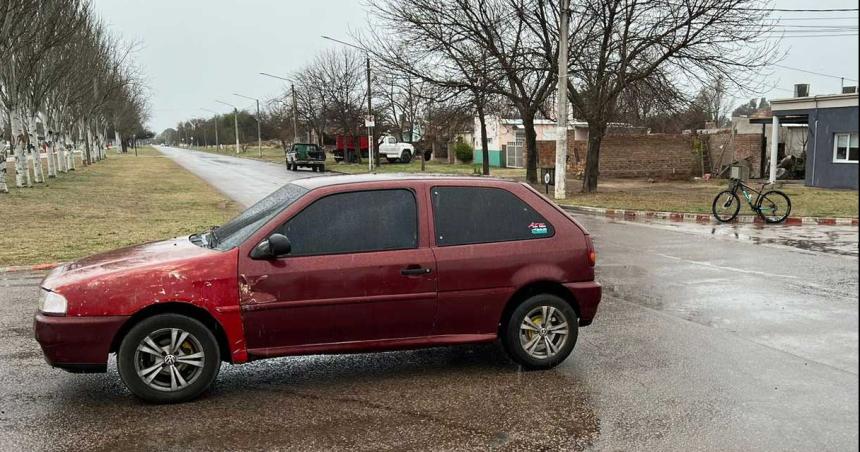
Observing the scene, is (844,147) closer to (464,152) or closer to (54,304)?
(54,304)

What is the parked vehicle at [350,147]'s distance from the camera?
5163 centimetres

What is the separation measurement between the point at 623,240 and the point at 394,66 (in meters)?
13.9

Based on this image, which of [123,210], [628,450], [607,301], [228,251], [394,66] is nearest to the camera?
[628,450]

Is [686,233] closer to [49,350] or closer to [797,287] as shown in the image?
[797,287]

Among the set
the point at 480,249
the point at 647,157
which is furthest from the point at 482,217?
the point at 647,157

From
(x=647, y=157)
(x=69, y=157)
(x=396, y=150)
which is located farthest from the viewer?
(x=396, y=150)

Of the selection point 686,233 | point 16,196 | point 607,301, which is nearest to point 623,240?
point 686,233

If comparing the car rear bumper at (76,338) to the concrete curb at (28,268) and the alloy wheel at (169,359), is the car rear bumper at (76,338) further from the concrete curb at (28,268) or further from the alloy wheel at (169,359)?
the concrete curb at (28,268)

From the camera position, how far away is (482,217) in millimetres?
5406

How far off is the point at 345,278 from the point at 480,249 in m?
1.12

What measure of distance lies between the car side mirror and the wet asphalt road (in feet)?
3.52

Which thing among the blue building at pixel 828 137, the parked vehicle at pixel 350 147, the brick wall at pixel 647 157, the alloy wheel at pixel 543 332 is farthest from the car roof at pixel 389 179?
the parked vehicle at pixel 350 147

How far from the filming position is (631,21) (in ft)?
74.4

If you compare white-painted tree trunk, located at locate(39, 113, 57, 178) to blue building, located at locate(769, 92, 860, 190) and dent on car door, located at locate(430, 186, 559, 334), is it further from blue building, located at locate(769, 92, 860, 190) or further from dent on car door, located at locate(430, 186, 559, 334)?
blue building, located at locate(769, 92, 860, 190)
